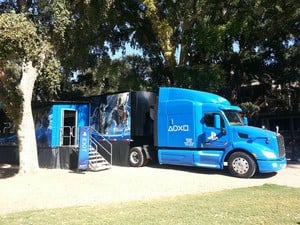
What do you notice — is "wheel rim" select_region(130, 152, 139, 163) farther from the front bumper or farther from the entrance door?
the front bumper

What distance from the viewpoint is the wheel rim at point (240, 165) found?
50.0 ft

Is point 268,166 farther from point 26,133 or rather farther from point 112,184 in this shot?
point 26,133

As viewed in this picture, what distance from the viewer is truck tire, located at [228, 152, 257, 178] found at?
15102mm

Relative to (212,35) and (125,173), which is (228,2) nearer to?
(212,35)

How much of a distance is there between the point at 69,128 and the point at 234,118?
7.61m

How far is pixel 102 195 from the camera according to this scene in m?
11.9

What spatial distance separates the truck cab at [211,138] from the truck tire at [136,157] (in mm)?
1248

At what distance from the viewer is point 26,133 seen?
1652cm

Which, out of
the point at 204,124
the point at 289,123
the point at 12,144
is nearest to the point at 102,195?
the point at 204,124

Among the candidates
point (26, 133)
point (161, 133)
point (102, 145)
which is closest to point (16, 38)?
point (26, 133)

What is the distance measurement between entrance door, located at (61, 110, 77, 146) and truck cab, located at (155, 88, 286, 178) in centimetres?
427

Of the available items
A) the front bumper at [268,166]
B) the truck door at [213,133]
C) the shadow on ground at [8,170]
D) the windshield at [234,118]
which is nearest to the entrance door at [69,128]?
the shadow on ground at [8,170]

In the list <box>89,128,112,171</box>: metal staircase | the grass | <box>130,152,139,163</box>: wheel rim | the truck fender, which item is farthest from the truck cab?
the grass

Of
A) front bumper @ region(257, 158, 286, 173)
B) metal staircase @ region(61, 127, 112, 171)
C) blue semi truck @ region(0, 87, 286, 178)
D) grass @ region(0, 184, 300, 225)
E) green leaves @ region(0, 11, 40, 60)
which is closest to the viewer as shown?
grass @ region(0, 184, 300, 225)
